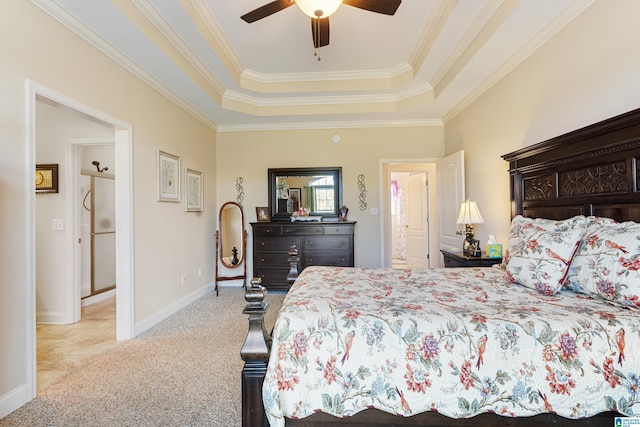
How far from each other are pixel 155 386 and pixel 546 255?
8.70 ft

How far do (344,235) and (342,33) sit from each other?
8.45 ft

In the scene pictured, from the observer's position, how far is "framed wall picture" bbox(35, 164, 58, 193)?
3.28 m

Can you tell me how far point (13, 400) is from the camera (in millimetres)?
1767

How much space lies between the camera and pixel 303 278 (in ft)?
6.88

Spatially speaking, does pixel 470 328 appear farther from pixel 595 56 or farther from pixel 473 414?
pixel 595 56

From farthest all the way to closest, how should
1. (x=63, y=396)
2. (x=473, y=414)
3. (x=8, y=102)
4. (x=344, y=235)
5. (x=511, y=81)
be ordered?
(x=344, y=235) < (x=511, y=81) < (x=63, y=396) < (x=8, y=102) < (x=473, y=414)

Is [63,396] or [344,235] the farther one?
[344,235]

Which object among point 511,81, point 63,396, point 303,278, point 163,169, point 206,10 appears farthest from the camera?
point 163,169

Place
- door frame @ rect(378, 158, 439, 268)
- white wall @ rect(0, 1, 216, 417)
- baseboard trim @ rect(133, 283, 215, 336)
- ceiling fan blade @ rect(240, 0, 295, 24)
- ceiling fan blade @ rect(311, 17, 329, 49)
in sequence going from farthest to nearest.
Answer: door frame @ rect(378, 158, 439, 268)
baseboard trim @ rect(133, 283, 215, 336)
ceiling fan blade @ rect(311, 17, 329, 49)
ceiling fan blade @ rect(240, 0, 295, 24)
white wall @ rect(0, 1, 216, 417)

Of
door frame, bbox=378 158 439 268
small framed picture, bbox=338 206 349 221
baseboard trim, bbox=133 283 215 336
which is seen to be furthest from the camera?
door frame, bbox=378 158 439 268

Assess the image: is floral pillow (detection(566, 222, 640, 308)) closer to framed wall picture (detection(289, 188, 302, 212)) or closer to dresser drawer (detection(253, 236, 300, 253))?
dresser drawer (detection(253, 236, 300, 253))

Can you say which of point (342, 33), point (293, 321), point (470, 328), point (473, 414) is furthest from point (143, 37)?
point (473, 414)

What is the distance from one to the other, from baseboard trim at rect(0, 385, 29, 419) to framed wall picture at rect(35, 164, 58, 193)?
2.29 meters

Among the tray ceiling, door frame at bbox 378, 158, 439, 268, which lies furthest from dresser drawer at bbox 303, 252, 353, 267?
the tray ceiling
